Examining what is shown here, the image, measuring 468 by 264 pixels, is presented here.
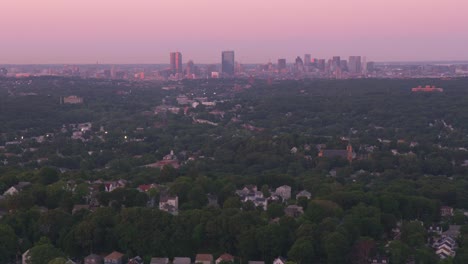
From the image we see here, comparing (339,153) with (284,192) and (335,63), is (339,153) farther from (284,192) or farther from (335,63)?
(335,63)

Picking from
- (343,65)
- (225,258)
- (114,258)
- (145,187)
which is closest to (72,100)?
(145,187)

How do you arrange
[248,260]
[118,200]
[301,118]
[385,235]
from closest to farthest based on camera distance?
[248,260]
[385,235]
[118,200]
[301,118]

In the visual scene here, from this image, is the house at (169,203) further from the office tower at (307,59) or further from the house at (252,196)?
the office tower at (307,59)

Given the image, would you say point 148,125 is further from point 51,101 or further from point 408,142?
point 408,142

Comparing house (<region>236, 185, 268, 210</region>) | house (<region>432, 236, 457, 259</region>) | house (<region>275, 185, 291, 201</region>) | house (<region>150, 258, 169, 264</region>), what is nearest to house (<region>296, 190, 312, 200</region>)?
house (<region>275, 185, 291, 201</region>)

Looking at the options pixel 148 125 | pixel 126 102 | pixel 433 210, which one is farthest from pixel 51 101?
pixel 433 210

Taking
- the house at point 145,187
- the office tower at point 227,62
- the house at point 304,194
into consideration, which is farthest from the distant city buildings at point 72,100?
the office tower at point 227,62
